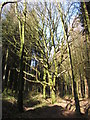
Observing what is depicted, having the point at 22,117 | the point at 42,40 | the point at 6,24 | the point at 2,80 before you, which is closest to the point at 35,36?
the point at 42,40

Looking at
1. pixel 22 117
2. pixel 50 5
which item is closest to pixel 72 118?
pixel 22 117

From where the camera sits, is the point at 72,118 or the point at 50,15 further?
the point at 50,15

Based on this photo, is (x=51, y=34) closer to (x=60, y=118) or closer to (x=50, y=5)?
(x=50, y=5)

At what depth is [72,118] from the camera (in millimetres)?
7836

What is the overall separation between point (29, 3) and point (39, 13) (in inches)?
55.0

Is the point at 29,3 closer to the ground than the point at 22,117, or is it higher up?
higher up

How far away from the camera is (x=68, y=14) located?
12430 mm

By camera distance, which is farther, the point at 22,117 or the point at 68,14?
the point at 68,14

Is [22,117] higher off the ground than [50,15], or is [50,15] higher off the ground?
[50,15]

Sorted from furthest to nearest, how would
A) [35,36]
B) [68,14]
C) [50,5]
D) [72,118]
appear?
[35,36] < [50,5] < [68,14] < [72,118]

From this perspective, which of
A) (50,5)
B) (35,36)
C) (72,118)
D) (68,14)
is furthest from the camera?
(35,36)

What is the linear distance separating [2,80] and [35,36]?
6.57 m

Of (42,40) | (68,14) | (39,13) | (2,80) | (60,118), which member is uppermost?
(39,13)

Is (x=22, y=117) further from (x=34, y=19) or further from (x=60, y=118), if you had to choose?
(x=34, y=19)
